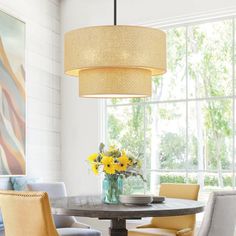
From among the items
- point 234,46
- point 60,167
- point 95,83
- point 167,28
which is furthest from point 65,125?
point 95,83

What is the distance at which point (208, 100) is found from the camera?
18.7 ft

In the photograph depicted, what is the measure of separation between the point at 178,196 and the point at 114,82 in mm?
1430

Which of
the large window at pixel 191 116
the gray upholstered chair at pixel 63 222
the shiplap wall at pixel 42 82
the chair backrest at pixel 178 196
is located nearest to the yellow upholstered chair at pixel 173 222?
the chair backrest at pixel 178 196

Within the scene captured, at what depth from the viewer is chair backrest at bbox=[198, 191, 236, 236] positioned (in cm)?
315

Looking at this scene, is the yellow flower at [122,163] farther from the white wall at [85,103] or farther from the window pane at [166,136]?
the white wall at [85,103]

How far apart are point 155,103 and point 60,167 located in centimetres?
142

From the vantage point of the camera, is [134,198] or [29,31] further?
[29,31]

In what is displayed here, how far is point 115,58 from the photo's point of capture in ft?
11.3

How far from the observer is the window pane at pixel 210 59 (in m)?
5.66

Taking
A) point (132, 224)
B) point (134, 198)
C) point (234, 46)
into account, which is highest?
point (234, 46)

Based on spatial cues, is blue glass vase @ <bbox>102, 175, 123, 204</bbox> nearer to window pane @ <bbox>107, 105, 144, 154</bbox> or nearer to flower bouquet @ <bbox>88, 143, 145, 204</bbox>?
flower bouquet @ <bbox>88, 143, 145, 204</bbox>

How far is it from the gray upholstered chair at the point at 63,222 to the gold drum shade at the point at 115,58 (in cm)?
122

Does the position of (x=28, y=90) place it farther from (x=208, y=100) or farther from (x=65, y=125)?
(x=208, y=100)

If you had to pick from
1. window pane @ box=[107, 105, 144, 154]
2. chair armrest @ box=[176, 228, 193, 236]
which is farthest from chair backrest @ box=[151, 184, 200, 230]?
window pane @ box=[107, 105, 144, 154]
